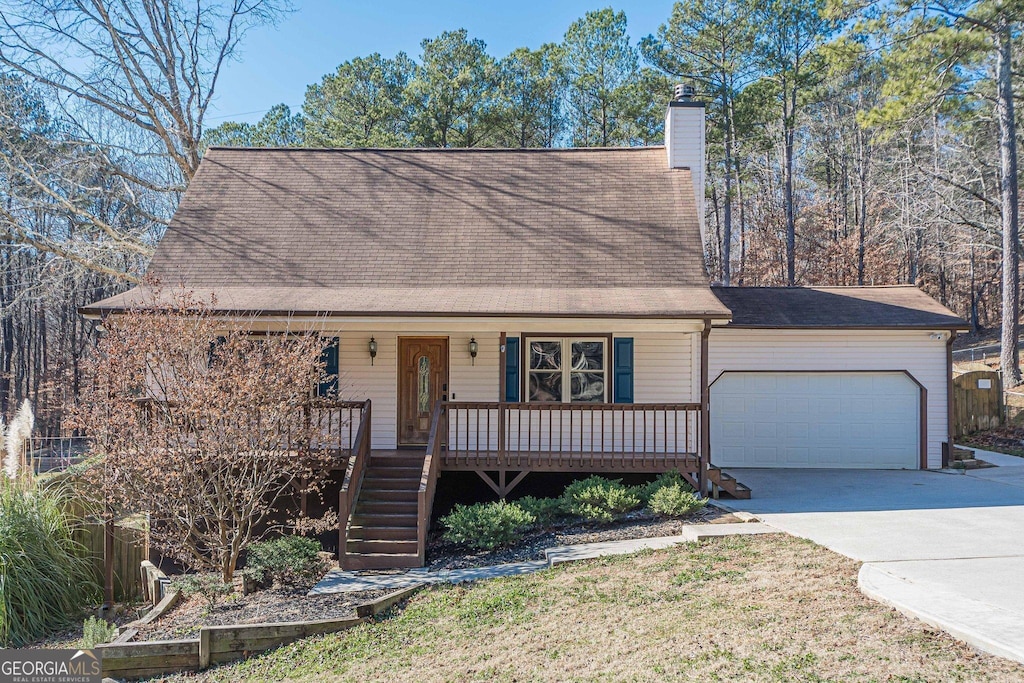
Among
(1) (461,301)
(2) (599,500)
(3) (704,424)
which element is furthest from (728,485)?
(1) (461,301)

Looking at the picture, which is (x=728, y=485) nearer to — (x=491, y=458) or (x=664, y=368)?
(x=664, y=368)

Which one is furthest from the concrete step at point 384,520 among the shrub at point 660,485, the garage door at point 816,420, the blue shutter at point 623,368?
the garage door at point 816,420

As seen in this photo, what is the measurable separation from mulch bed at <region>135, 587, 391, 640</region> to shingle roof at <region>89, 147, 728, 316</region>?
4.20m

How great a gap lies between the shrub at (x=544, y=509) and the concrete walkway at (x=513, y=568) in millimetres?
1025

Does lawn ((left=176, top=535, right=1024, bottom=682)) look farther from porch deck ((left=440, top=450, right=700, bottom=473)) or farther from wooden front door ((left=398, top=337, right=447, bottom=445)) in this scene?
wooden front door ((left=398, top=337, right=447, bottom=445))

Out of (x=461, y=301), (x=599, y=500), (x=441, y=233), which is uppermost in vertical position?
(x=441, y=233)

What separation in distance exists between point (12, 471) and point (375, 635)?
15.8ft

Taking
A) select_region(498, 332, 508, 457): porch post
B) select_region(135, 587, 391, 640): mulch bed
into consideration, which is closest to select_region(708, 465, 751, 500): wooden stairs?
select_region(498, 332, 508, 457): porch post

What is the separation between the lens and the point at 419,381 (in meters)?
11.4

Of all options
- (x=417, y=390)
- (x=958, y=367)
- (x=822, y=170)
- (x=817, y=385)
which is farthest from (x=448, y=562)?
(x=822, y=170)

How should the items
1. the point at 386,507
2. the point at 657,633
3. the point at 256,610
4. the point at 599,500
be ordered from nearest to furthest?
the point at 657,633, the point at 256,610, the point at 386,507, the point at 599,500

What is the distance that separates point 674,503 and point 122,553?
23.5 feet

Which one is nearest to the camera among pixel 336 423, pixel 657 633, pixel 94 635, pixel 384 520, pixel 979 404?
pixel 657 633

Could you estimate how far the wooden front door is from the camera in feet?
37.0
